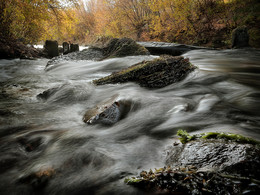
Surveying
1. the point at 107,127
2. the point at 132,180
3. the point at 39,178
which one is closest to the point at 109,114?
the point at 107,127

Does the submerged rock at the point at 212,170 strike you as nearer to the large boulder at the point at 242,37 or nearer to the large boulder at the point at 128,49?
the large boulder at the point at 128,49

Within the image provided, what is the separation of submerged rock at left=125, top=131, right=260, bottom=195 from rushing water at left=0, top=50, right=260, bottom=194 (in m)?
0.25

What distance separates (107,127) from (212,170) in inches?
69.8

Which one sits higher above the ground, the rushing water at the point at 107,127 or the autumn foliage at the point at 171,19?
the autumn foliage at the point at 171,19

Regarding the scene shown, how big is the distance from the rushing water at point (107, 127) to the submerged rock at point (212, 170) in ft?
0.83

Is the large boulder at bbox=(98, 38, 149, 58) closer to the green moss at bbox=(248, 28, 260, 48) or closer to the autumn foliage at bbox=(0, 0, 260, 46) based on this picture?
the autumn foliage at bbox=(0, 0, 260, 46)

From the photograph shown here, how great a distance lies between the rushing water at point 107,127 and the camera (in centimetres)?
192

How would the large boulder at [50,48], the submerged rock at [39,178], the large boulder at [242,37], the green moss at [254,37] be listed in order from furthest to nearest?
the large boulder at [50,48], the green moss at [254,37], the large boulder at [242,37], the submerged rock at [39,178]

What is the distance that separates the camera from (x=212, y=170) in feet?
4.53

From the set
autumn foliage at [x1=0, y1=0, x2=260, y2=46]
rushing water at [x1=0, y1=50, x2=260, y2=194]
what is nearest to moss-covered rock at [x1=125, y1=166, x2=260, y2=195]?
rushing water at [x1=0, y1=50, x2=260, y2=194]

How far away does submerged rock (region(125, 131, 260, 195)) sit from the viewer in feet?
4.17

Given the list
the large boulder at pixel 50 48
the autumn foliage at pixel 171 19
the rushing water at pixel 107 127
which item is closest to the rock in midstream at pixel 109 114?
the rushing water at pixel 107 127

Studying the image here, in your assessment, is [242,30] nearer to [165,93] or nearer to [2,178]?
[165,93]

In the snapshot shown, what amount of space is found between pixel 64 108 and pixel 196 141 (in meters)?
2.89
